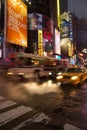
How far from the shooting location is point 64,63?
1497 inches

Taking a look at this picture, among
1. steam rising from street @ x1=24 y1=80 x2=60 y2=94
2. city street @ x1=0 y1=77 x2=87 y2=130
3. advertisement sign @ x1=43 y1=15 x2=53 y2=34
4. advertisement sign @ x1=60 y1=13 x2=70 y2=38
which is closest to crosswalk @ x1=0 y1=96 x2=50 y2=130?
city street @ x1=0 y1=77 x2=87 y2=130

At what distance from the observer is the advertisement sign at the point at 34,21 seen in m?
62.6

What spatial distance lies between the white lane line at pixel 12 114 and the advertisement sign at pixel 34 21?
55.1 meters

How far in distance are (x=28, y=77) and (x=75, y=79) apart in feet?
25.7

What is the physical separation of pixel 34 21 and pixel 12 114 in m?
57.0

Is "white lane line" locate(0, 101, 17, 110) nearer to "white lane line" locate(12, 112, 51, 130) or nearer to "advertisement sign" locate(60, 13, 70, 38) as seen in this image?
"white lane line" locate(12, 112, 51, 130)

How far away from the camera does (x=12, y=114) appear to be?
7.72 meters

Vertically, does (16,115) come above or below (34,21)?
below

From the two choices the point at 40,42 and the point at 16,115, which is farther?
the point at 40,42

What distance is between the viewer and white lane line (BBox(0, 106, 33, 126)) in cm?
694

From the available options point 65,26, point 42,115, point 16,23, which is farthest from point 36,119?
point 65,26

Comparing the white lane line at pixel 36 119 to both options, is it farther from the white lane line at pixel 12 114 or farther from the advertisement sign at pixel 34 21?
the advertisement sign at pixel 34 21

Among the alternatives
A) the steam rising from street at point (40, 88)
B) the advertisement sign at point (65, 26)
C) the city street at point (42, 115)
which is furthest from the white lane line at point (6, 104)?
the advertisement sign at point (65, 26)

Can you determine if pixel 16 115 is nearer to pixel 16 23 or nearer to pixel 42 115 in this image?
pixel 42 115
